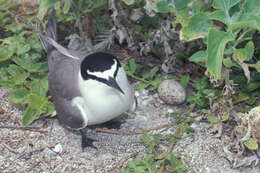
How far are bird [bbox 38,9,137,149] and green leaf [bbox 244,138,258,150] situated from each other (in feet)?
3.15

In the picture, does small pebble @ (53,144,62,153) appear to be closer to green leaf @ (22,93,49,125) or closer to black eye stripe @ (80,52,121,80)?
green leaf @ (22,93,49,125)

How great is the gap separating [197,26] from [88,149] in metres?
Result: 1.36

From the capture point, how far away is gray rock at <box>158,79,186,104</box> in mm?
3268

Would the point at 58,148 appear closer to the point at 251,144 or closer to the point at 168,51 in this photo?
the point at 168,51

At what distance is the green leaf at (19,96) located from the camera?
329 cm

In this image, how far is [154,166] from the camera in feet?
8.68

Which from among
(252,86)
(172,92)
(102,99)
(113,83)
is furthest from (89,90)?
(252,86)

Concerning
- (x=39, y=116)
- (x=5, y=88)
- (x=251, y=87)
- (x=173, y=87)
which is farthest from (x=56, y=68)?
(x=251, y=87)

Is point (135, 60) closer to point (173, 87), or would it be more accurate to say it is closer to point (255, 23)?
point (173, 87)

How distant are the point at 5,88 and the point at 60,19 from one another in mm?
1032

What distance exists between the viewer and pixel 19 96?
3348 millimetres

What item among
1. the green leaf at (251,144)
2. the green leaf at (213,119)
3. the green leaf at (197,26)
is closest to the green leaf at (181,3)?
the green leaf at (197,26)

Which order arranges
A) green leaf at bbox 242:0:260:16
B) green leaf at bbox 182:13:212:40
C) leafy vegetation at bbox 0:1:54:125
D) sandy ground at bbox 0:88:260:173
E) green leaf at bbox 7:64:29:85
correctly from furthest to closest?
green leaf at bbox 7:64:29:85
leafy vegetation at bbox 0:1:54:125
sandy ground at bbox 0:88:260:173
green leaf at bbox 182:13:212:40
green leaf at bbox 242:0:260:16

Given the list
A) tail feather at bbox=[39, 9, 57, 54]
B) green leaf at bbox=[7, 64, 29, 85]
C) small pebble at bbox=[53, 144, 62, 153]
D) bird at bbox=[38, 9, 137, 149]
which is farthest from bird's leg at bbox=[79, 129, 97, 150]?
tail feather at bbox=[39, 9, 57, 54]
